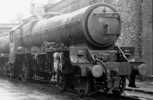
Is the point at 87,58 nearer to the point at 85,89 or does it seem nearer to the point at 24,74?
the point at 85,89

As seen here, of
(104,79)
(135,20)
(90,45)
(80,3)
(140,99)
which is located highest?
(80,3)

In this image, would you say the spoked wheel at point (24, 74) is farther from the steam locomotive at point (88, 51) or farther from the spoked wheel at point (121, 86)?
the spoked wheel at point (121, 86)

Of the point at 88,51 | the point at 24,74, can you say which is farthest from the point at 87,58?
the point at 24,74

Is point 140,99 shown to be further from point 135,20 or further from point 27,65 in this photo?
point 135,20

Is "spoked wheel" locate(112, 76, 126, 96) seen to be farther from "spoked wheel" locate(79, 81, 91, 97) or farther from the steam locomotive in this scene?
"spoked wheel" locate(79, 81, 91, 97)

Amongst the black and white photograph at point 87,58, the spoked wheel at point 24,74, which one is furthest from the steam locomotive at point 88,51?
the spoked wheel at point 24,74

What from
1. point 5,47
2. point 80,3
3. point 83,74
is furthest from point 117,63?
point 80,3

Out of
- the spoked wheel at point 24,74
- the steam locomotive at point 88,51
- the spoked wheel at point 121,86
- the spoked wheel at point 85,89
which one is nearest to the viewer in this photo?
the steam locomotive at point 88,51

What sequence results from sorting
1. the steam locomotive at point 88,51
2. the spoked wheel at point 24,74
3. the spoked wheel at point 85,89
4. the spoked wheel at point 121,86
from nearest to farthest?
1. the steam locomotive at point 88,51
2. the spoked wheel at point 85,89
3. the spoked wheel at point 121,86
4. the spoked wheel at point 24,74

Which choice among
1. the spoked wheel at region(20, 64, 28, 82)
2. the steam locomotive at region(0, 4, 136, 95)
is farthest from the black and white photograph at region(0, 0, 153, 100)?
the spoked wheel at region(20, 64, 28, 82)

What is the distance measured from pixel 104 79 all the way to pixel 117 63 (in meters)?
0.67

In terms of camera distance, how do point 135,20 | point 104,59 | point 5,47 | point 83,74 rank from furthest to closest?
point 5,47
point 135,20
point 104,59
point 83,74

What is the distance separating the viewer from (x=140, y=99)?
10203 millimetres

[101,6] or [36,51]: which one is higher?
[101,6]
